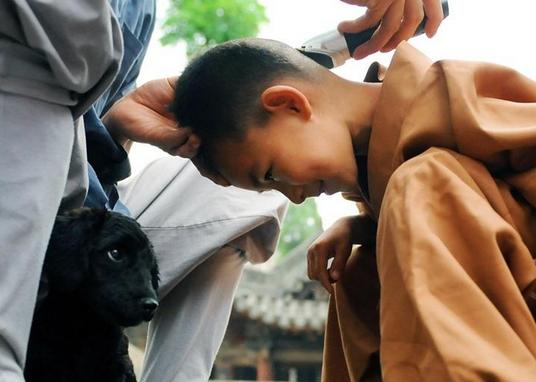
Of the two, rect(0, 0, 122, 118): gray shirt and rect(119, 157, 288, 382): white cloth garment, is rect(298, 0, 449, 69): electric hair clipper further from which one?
rect(0, 0, 122, 118): gray shirt

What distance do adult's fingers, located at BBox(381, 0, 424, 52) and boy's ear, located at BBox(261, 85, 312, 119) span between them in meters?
0.37

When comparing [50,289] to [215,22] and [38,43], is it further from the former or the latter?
[215,22]

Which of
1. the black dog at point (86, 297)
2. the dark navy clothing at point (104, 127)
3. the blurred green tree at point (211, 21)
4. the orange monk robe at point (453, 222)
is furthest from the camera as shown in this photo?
the blurred green tree at point (211, 21)

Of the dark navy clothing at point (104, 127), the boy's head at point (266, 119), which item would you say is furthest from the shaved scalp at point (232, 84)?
the dark navy clothing at point (104, 127)

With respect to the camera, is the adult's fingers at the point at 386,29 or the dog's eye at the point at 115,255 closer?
the dog's eye at the point at 115,255

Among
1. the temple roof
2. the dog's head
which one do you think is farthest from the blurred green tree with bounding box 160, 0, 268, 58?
the dog's head

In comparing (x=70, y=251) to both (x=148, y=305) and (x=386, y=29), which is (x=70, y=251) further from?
(x=386, y=29)

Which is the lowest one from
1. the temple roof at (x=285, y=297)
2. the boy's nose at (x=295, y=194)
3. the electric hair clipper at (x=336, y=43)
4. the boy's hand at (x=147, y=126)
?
the temple roof at (x=285, y=297)

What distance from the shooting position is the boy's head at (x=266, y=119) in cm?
177

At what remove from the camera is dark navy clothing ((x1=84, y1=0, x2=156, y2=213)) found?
1.74 metres

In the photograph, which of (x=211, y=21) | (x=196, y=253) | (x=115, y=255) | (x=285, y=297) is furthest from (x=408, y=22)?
(x=211, y=21)

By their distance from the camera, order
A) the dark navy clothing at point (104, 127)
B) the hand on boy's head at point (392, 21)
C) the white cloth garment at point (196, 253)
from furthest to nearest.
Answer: the hand on boy's head at point (392, 21)
the white cloth garment at point (196, 253)
the dark navy clothing at point (104, 127)

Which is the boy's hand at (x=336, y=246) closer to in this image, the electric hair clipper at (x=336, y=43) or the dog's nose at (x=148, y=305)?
the electric hair clipper at (x=336, y=43)

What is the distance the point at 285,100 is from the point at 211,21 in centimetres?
916
